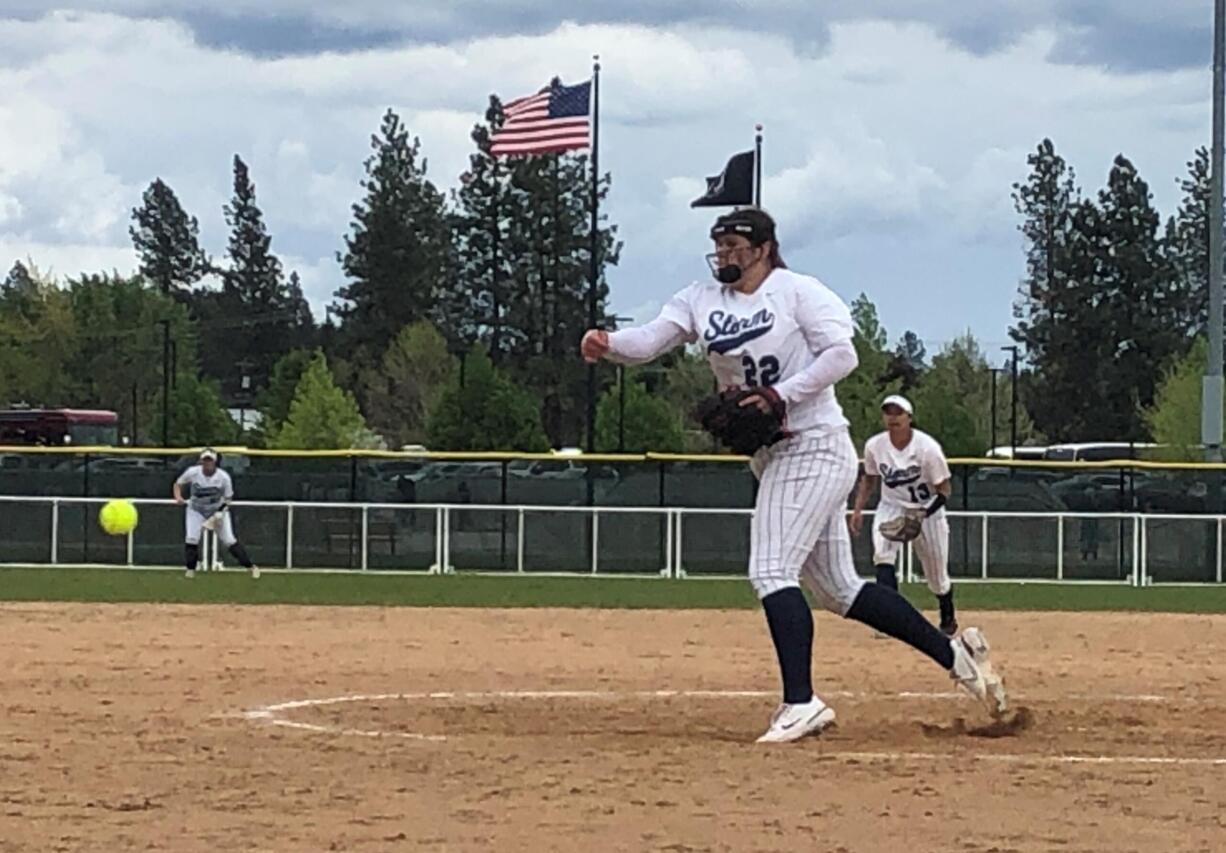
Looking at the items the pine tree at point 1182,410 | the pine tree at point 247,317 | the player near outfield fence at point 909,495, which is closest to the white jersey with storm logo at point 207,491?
the player near outfield fence at point 909,495

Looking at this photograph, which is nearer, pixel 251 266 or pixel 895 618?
pixel 895 618

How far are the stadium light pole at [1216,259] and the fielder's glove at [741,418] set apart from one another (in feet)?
81.7

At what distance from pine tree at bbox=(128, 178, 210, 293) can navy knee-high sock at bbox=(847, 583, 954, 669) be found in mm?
114875

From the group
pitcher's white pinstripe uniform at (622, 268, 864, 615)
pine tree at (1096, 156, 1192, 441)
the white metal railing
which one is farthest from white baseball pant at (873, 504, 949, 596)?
pine tree at (1096, 156, 1192, 441)

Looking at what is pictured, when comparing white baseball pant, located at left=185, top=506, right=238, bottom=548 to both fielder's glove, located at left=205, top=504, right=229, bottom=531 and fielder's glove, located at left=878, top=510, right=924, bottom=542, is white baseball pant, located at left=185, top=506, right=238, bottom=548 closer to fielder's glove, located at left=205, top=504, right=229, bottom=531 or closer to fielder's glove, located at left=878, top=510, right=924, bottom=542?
fielder's glove, located at left=205, top=504, right=229, bottom=531

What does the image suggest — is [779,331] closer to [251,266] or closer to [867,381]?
[867,381]

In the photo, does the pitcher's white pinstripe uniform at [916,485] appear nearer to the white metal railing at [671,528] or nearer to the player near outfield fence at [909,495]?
the player near outfield fence at [909,495]

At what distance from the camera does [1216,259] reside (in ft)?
108

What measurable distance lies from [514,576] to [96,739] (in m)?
20.3

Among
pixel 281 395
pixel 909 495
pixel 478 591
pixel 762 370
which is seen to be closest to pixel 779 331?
pixel 762 370

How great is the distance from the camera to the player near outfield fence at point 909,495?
15.9m

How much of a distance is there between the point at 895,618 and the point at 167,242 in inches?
4586

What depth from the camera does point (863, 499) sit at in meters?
16.6

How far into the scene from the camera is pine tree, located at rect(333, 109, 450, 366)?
97062mm
